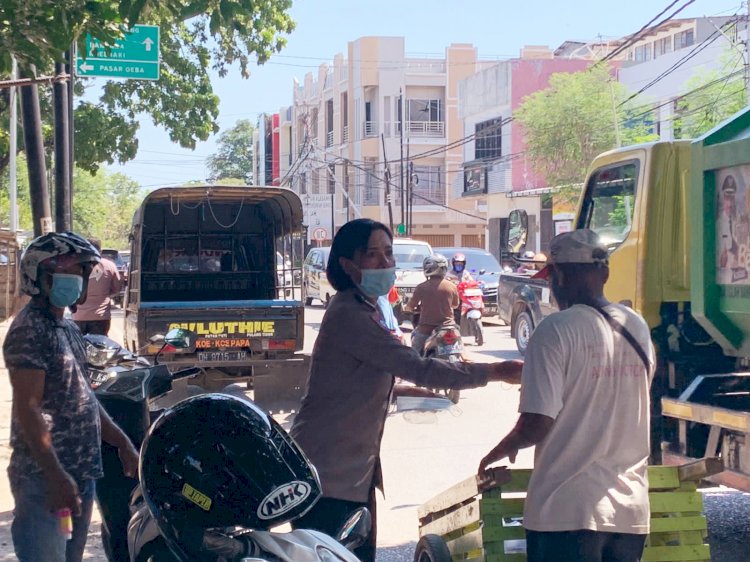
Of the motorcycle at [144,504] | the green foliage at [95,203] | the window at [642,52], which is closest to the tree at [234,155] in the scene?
the green foliage at [95,203]

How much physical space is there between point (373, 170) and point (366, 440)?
179ft

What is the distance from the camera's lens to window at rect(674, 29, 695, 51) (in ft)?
158

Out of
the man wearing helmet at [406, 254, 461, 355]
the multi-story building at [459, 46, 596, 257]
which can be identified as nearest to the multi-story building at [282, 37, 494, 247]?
the multi-story building at [459, 46, 596, 257]

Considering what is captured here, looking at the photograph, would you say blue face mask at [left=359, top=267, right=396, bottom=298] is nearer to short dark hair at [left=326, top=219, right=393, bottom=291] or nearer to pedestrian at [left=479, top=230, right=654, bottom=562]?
short dark hair at [left=326, top=219, right=393, bottom=291]

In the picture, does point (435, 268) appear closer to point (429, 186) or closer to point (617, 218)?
point (617, 218)

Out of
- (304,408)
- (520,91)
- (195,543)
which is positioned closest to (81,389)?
(304,408)

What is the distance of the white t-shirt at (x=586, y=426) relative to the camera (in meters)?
3.37

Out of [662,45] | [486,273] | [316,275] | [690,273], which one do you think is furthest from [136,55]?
[662,45]

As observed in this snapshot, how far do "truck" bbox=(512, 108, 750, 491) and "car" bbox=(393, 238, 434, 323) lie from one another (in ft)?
45.4

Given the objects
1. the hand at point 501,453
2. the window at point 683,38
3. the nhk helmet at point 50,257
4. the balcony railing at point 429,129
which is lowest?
the hand at point 501,453

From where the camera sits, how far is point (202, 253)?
1373cm

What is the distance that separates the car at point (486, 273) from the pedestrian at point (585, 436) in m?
19.6

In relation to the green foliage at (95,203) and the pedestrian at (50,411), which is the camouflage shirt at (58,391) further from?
the green foliage at (95,203)

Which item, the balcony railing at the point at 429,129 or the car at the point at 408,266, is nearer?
the car at the point at 408,266
